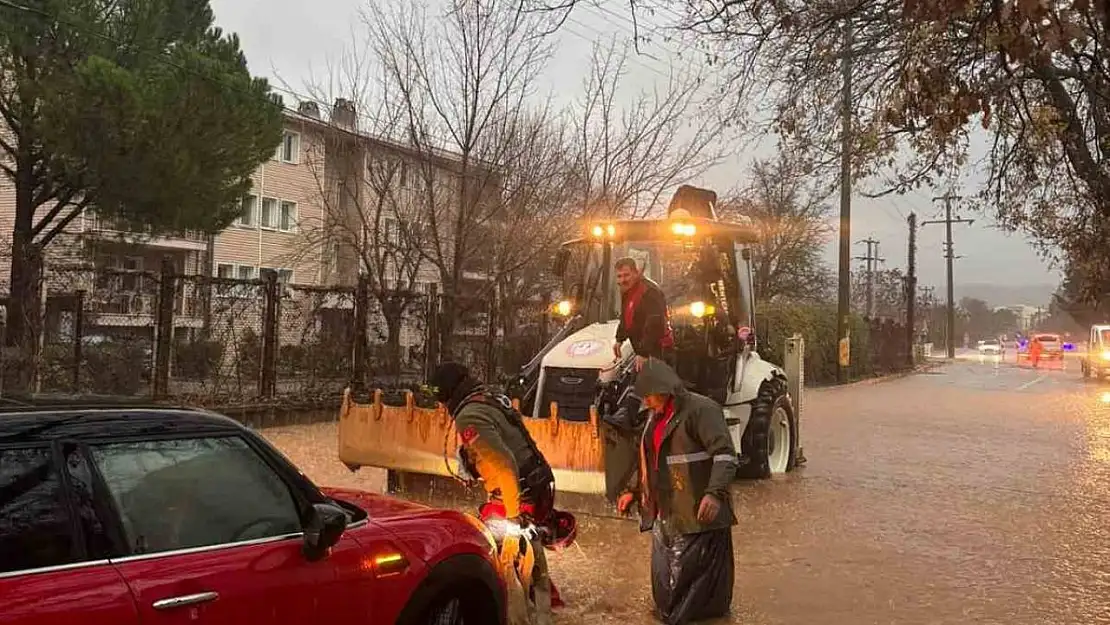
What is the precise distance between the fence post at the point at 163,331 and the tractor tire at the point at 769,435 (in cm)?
825

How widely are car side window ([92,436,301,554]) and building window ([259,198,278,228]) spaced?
3515 cm

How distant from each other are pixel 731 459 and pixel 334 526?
2.85 m

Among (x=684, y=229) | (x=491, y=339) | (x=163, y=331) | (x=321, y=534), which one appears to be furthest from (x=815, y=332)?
(x=321, y=534)

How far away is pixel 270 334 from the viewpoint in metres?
15.5

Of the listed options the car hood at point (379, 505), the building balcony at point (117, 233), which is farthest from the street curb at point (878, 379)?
the car hood at point (379, 505)

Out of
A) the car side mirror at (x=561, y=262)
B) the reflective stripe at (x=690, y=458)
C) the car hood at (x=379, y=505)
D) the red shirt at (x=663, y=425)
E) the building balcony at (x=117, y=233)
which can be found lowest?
the car hood at (x=379, y=505)

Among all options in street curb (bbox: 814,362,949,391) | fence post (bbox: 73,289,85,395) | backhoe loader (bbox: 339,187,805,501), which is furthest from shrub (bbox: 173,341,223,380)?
street curb (bbox: 814,362,949,391)

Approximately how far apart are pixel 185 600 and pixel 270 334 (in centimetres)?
1290

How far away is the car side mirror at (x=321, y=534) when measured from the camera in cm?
359

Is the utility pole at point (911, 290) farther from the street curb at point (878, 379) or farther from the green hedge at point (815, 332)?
the green hedge at point (815, 332)

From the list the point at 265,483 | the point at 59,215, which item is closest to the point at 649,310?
the point at 265,483

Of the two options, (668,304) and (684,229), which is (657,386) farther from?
(684,229)

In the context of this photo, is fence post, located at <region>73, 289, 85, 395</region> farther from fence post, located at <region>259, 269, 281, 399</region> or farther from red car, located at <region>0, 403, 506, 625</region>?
red car, located at <region>0, 403, 506, 625</region>

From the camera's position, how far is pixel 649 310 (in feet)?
30.5
